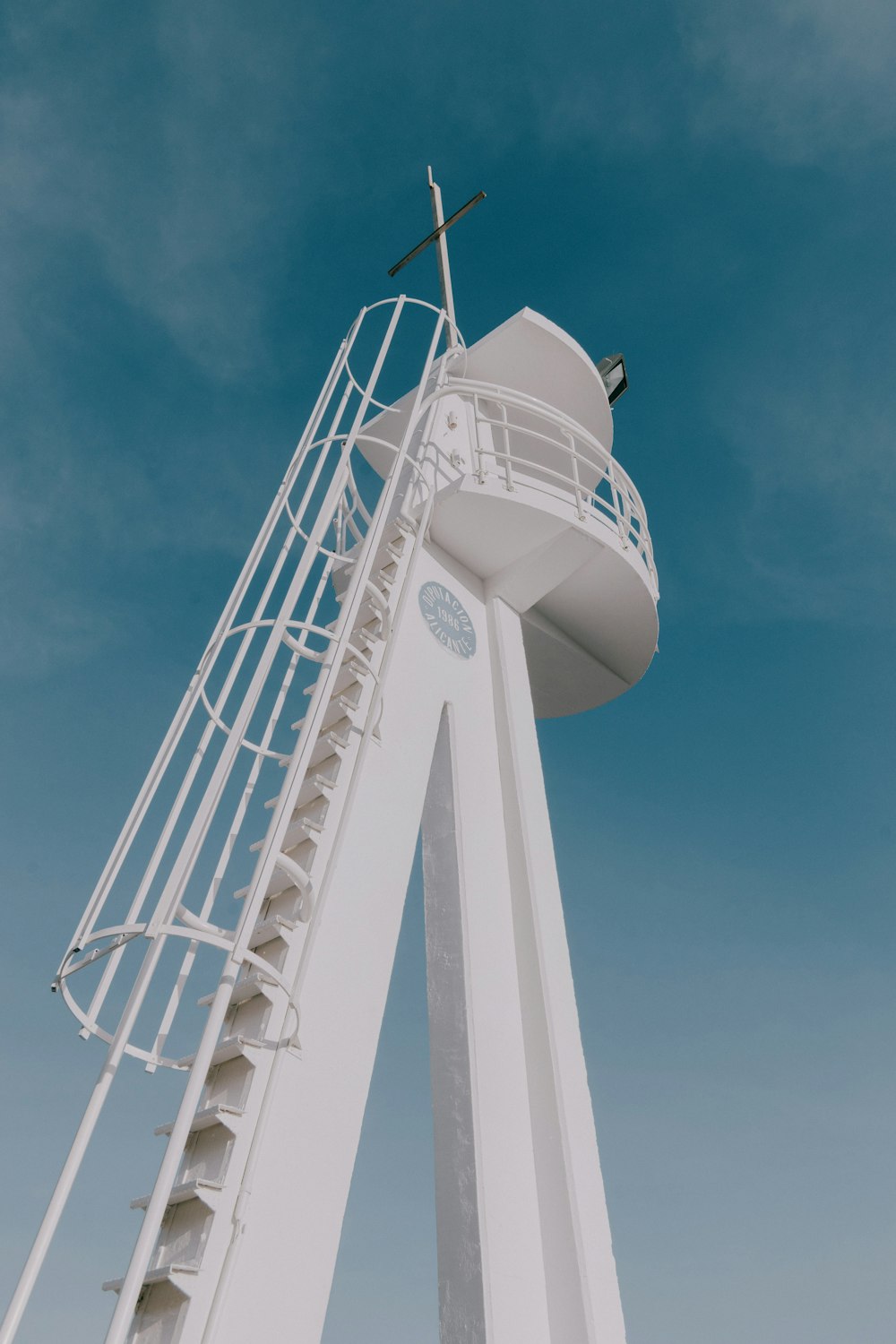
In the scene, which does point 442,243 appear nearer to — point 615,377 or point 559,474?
point 615,377

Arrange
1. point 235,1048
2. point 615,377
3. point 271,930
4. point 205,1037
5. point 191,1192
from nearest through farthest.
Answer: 1. point 205,1037
2. point 191,1192
3. point 235,1048
4. point 271,930
5. point 615,377

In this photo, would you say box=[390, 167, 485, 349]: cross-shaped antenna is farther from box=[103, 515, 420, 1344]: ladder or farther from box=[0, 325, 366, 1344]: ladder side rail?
box=[103, 515, 420, 1344]: ladder

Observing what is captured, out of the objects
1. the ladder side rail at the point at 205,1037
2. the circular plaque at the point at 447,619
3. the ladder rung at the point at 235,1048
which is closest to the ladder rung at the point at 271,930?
the ladder rung at the point at 235,1048

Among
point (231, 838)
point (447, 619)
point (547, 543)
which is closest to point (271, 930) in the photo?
point (231, 838)

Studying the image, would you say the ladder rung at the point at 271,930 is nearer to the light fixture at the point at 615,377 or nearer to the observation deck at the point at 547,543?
the observation deck at the point at 547,543

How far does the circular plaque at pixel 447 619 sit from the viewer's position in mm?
7445

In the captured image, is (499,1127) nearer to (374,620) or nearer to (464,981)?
(464,981)

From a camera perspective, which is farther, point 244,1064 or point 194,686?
point 194,686

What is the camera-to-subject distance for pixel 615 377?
1216cm

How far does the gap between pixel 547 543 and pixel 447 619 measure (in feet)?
3.80

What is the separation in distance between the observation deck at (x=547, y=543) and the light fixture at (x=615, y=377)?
2.46 metres

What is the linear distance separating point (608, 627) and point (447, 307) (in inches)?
210

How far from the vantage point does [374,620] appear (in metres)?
7.11

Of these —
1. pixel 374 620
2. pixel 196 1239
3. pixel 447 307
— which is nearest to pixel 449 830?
pixel 374 620
